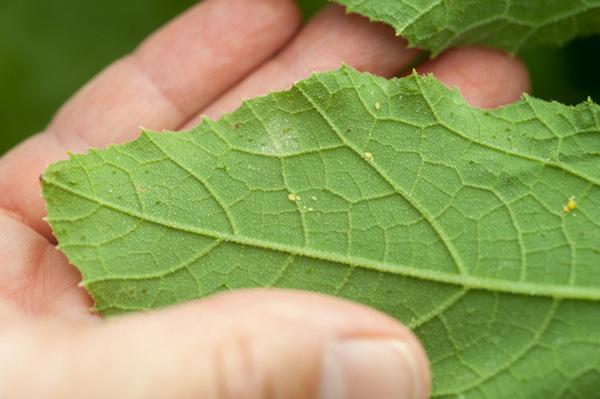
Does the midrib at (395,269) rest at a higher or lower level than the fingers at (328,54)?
lower

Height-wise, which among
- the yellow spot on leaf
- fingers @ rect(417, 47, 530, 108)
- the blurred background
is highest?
the blurred background

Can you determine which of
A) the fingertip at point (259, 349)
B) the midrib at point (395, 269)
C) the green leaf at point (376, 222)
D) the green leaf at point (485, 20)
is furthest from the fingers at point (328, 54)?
the fingertip at point (259, 349)

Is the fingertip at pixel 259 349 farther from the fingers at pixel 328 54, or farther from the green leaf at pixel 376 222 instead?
the fingers at pixel 328 54

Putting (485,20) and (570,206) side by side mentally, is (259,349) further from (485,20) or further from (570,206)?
(485,20)

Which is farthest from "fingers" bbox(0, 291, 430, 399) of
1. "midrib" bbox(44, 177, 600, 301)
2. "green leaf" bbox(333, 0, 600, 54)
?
"green leaf" bbox(333, 0, 600, 54)

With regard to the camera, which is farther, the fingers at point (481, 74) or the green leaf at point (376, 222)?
the fingers at point (481, 74)

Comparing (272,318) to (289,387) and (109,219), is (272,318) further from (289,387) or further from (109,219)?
(109,219)

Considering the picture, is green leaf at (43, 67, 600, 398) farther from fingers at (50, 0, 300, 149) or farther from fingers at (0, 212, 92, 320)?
fingers at (50, 0, 300, 149)
